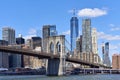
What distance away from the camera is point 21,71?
7672 inches

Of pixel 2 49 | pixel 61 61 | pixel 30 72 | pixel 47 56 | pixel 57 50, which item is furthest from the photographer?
pixel 30 72

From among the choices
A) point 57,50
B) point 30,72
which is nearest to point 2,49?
point 57,50

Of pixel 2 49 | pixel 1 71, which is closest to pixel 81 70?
pixel 1 71

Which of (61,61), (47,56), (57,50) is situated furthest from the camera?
(57,50)

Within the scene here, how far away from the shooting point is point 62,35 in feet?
425

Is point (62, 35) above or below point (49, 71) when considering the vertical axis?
above

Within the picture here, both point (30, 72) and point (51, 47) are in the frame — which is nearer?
point (51, 47)

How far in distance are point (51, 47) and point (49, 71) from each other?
13204 mm

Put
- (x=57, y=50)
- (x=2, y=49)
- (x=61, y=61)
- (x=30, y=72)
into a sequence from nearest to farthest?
(x=2, y=49) < (x=61, y=61) < (x=57, y=50) < (x=30, y=72)

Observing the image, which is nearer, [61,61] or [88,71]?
[61,61]

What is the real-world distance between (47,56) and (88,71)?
307ft

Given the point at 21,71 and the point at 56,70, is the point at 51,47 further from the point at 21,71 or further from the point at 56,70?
the point at 21,71

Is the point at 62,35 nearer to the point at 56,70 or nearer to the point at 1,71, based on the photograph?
the point at 56,70

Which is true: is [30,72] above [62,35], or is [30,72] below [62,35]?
below
